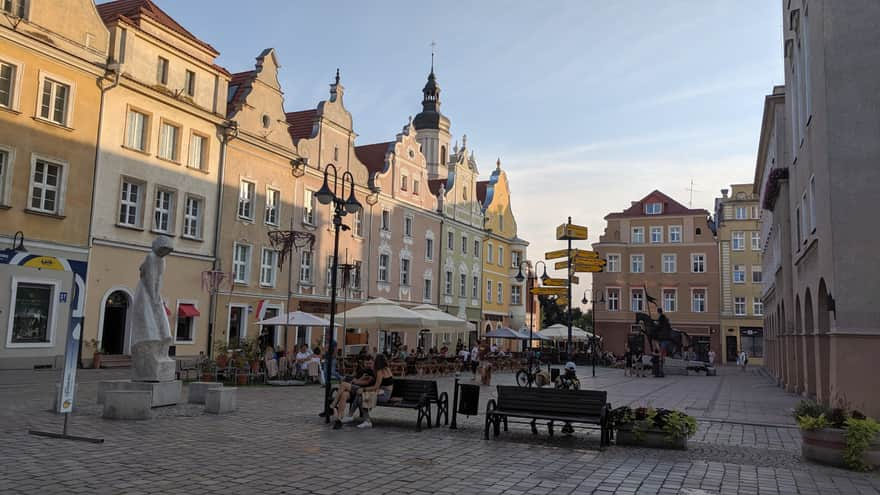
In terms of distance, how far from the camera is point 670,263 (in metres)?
66.9

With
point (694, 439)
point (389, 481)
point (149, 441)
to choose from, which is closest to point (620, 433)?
Answer: point (694, 439)

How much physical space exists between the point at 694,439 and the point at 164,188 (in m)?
22.5

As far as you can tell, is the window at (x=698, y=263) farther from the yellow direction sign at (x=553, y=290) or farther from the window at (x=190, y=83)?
the window at (x=190, y=83)

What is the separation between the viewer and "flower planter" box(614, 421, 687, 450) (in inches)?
428

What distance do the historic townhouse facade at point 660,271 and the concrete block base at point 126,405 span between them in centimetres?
5743

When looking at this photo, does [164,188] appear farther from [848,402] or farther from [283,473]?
[848,402]

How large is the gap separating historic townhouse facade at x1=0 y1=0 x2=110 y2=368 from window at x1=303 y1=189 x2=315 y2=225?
12.4m

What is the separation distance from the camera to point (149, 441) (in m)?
10.1

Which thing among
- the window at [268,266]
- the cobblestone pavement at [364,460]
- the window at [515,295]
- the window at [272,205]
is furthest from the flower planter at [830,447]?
the window at [515,295]

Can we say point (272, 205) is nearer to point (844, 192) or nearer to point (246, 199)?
point (246, 199)

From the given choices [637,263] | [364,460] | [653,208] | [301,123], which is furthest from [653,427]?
[653,208]

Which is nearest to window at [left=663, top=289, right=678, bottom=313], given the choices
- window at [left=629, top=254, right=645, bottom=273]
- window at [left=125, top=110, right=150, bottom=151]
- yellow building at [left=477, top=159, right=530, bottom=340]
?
window at [left=629, top=254, right=645, bottom=273]

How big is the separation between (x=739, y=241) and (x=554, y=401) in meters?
59.7

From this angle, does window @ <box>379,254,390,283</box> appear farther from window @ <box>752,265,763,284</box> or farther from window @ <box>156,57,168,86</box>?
window @ <box>752,265,763,284</box>
